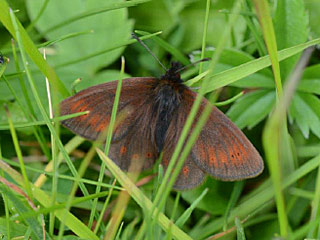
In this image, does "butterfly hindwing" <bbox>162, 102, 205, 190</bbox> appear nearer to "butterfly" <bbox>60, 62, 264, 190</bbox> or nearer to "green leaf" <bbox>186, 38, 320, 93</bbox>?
"butterfly" <bbox>60, 62, 264, 190</bbox>

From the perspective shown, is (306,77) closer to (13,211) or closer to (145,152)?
(145,152)

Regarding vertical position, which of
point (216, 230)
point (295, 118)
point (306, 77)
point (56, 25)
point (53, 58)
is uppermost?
point (56, 25)

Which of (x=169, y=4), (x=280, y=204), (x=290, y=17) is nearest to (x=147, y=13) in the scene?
(x=169, y=4)

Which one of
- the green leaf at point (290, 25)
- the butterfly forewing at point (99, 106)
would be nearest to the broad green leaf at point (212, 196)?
the butterfly forewing at point (99, 106)

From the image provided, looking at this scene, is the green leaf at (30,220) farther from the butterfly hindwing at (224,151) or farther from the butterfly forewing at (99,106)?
the butterfly hindwing at (224,151)

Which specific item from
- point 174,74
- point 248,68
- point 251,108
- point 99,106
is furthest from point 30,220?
point 251,108

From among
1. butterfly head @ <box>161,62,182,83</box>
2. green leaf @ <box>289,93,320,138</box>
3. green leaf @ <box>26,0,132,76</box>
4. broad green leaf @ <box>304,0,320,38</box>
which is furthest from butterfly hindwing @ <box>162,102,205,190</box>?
broad green leaf @ <box>304,0,320,38</box>

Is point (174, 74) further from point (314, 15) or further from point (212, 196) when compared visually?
point (314, 15)
